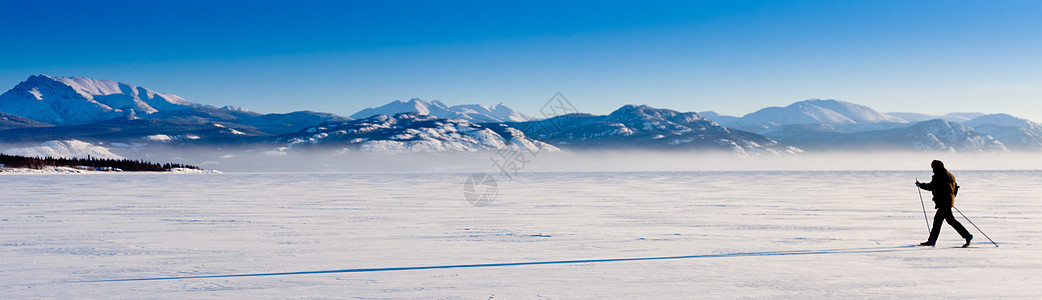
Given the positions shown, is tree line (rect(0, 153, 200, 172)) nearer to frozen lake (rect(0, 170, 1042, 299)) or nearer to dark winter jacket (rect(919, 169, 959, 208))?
frozen lake (rect(0, 170, 1042, 299))

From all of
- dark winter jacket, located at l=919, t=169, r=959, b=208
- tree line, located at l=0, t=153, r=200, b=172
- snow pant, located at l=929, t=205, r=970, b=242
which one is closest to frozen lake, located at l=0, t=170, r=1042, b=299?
snow pant, located at l=929, t=205, r=970, b=242

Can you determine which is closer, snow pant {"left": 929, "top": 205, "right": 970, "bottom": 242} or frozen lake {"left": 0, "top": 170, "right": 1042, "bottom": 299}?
frozen lake {"left": 0, "top": 170, "right": 1042, "bottom": 299}

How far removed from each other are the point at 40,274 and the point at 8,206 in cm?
1713

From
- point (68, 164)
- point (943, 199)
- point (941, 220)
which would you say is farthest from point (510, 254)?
point (68, 164)

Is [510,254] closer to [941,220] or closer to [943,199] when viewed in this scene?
[941,220]

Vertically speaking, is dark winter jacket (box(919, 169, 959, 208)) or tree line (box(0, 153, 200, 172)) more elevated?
tree line (box(0, 153, 200, 172))

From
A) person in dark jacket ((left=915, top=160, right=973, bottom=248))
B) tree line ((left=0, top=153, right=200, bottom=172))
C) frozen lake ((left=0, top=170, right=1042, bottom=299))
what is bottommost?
frozen lake ((left=0, top=170, right=1042, bottom=299))

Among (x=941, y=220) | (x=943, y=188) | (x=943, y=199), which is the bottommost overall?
(x=941, y=220)

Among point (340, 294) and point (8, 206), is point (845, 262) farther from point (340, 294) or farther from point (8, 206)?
point (8, 206)

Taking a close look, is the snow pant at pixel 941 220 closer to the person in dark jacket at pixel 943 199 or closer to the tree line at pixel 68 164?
the person in dark jacket at pixel 943 199

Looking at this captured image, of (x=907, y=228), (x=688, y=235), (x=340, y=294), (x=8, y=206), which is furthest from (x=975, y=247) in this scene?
(x=8, y=206)

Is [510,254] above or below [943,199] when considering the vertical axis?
below

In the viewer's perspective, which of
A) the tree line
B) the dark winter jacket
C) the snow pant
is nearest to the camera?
the snow pant

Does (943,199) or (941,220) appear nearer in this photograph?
(941,220)
